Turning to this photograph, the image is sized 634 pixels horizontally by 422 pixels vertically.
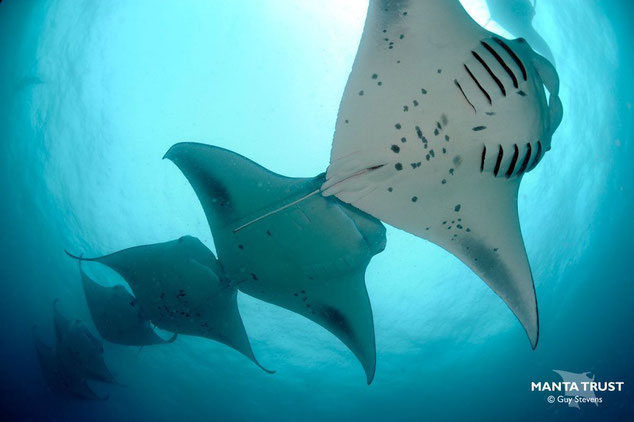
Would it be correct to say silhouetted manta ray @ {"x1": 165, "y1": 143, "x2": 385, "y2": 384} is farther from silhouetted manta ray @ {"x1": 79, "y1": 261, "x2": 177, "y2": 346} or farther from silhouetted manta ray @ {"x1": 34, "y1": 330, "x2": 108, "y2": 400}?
silhouetted manta ray @ {"x1": 34, "y1": 330, "x2": 108, "y2": 400}

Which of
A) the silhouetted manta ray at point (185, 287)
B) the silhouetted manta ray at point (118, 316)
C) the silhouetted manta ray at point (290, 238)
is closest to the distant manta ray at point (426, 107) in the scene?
the silhouetted manta ray at point (290, 238)

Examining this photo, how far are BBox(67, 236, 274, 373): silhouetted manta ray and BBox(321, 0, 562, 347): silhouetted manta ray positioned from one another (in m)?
2.82

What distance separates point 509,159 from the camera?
2557mm

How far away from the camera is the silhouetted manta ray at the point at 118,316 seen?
6379 millimetres

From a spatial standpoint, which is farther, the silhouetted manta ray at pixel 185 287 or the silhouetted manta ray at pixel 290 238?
the silhouetted manta ray at pixel 185 287

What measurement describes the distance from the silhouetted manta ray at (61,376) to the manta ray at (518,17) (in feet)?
53.9

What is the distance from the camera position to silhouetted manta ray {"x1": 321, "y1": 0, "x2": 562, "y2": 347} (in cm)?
237

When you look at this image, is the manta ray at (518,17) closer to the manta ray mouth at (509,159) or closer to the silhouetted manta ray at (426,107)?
the silhouetted manta ray at (426,107)

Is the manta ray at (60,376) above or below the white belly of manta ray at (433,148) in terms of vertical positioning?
below

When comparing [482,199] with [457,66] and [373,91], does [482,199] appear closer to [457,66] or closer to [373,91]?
[457,66]

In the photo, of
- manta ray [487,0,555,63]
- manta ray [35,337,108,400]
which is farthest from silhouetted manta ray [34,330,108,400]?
manta ray [487,0,555,63]

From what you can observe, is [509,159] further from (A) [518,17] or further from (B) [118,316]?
(A) [518,17]

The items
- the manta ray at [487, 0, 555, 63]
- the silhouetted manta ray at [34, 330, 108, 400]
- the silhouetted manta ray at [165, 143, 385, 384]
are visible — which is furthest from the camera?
the silhouetted manta ray at [34, 330, 108, 400]

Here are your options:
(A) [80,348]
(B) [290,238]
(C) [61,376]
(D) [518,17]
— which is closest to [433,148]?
(B) [290,238]
